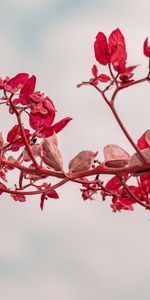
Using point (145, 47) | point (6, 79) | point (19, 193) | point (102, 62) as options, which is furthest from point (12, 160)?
point (145, 47)

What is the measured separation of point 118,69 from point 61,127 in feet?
1.15

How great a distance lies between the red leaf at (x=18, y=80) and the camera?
5.29ft

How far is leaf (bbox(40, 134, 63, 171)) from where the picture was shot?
1.43 metres

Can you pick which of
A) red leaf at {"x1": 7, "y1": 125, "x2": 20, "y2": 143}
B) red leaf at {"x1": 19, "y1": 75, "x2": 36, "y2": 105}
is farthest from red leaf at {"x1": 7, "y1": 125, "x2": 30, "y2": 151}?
red leaf at {"x1": 19, "y1": 75, "x2": 36, "y2": 105}

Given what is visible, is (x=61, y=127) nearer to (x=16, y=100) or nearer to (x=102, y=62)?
(x=16, y=100)

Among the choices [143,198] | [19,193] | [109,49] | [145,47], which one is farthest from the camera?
[143,198]

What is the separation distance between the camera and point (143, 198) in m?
1.74

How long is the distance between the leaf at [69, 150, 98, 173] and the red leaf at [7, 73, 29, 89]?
281 mm

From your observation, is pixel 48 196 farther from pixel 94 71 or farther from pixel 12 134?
pixel 94 71

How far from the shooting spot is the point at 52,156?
1431 millimetres

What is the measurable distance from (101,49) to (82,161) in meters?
0.27

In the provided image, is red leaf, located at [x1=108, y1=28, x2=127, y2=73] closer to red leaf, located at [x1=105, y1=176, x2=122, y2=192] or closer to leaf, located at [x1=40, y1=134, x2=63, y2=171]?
leaf, located at [x1=40, y1=134, x2=63, y2=171]

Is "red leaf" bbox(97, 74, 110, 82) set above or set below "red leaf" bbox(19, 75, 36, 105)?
below

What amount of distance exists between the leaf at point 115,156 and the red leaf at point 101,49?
199 millimetres
